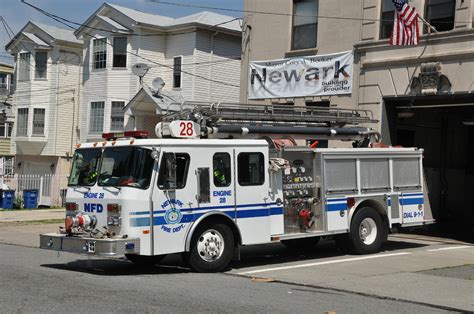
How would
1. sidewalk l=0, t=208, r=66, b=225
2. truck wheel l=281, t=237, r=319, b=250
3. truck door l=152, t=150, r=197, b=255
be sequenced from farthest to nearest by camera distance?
sidewalk l=0, t=208, r=66, b=225 < truck wheel l=281, t=237, r=319, b=250 < truck door l=152, t=150, r=197, b=255

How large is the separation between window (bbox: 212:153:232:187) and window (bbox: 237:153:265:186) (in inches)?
9.2

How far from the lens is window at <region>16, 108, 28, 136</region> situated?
37.6 metres

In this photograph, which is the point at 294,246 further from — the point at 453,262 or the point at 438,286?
the point at 438,286

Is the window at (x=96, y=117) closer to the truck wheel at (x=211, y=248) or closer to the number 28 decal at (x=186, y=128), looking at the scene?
the number 28 decal at (x=186, y=128)

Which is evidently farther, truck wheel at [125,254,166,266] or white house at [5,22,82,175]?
white house at [5,22,82,175]

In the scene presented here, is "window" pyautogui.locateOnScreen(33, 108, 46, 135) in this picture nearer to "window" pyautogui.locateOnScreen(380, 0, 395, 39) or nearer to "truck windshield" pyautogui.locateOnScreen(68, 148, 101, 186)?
"window" pyautogui.locateOnScreen(380, 0, 395, 39)

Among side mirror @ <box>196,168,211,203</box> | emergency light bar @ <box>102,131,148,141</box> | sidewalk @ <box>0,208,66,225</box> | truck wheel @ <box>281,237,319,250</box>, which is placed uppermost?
emergency light bar @ <box>102,131,148,141</box>

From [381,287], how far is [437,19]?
30.7ft

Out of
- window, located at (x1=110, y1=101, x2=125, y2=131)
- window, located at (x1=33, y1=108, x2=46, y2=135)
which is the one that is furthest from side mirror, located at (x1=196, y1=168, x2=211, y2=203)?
window, located at (x1=33, y1=108, x2=46, y2=135)

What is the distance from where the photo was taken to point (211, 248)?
11.3m

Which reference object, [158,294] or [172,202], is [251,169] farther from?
[158,294]

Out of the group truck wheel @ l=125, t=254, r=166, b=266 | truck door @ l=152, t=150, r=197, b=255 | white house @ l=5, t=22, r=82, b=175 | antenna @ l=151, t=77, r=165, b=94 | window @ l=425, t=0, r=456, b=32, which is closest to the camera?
truck door @ l=152, t=150, r=197, b=255

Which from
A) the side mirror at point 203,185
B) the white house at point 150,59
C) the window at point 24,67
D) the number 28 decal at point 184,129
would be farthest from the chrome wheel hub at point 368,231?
the window at point 24,67

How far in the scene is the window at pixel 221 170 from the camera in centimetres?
1145
